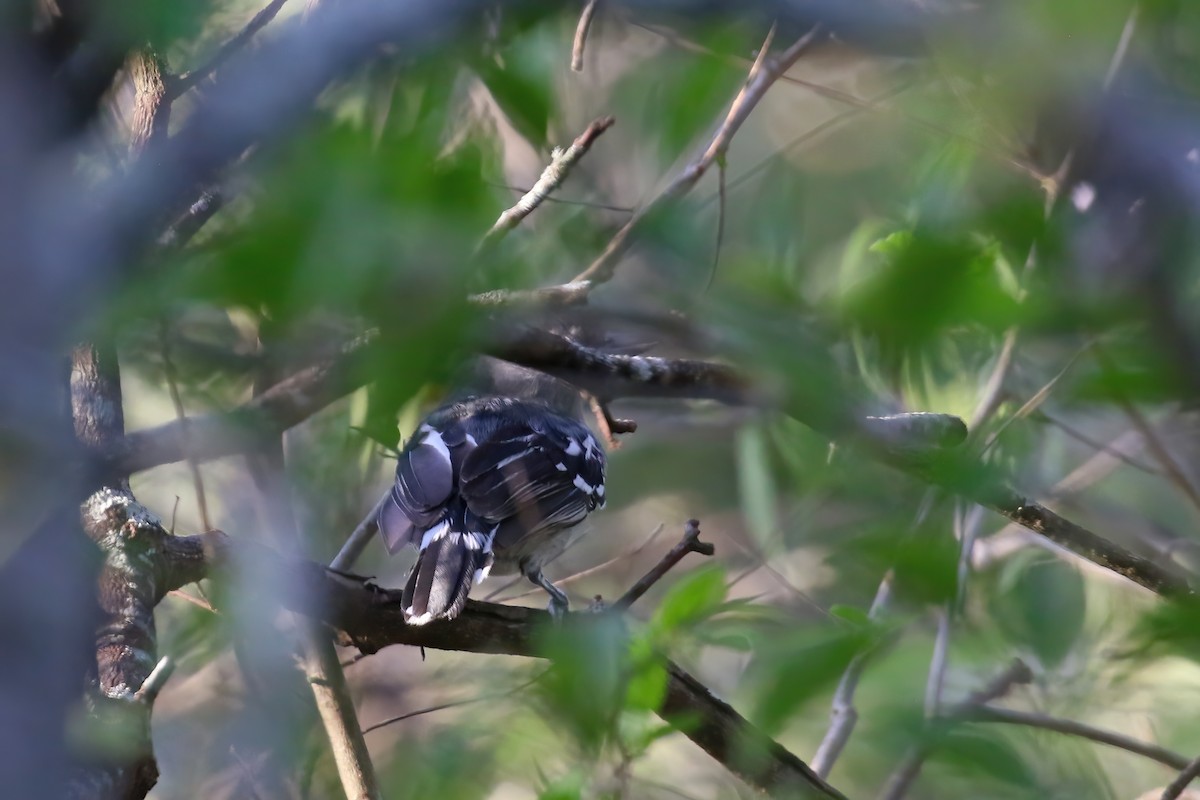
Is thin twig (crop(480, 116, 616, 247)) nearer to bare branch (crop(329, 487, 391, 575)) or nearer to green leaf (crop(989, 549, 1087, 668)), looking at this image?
green leaf (crop(989, 549, 1087, 668))

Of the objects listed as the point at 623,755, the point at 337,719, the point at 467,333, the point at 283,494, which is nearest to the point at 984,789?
the point at 623,755

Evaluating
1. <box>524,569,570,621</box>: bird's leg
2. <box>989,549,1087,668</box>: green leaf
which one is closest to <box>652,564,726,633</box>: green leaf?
<box>989,549,1087,668</box>: green leaf

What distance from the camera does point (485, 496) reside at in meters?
3.20

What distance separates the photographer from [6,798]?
632mm

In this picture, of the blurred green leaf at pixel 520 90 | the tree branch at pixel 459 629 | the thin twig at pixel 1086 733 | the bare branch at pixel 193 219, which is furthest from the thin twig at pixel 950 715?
the bare branch at pixel 193 219

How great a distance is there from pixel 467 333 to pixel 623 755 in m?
0.77

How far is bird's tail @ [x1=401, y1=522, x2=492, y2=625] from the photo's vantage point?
8.30ft

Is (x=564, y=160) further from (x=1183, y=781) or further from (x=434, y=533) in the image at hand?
(x=1183, y=781)

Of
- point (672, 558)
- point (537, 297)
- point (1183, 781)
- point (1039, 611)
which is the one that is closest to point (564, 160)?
point (672, 558)

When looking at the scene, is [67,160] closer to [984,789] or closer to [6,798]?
[6,798]

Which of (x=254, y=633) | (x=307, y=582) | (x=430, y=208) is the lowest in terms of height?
(x=307, y=582)

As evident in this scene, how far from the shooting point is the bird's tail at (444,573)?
2.53 m

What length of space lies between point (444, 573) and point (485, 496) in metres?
0.54

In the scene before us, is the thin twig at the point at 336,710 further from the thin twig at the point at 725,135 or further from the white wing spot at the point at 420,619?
the thin twig at the point at 725,135
